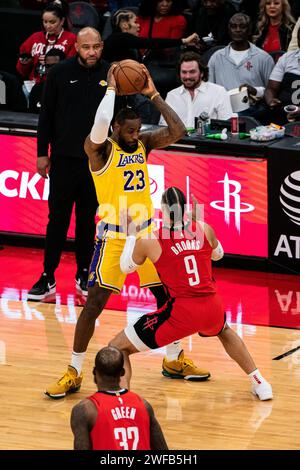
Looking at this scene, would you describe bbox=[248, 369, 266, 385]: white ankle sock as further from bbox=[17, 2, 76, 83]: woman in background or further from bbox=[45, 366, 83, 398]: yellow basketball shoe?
bbox=[17, 2, 76, 83]: woman in background

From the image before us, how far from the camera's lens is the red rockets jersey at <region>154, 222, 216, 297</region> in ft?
26.1

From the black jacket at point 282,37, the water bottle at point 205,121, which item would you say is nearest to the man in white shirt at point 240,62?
the black jacket at point 282,37

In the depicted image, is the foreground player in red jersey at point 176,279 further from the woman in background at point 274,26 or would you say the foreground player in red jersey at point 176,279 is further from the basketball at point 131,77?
the woman in background at point 274,26

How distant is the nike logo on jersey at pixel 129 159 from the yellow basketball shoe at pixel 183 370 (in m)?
1.50

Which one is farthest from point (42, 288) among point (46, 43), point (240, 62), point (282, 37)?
point (282, 37)

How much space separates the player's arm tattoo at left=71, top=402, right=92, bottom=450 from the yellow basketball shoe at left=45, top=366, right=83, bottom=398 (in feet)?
8.07

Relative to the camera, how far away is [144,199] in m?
8.72

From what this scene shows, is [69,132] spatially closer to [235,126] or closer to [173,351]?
[235,126]

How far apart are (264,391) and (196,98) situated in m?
4.54

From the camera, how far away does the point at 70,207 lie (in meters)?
10.6

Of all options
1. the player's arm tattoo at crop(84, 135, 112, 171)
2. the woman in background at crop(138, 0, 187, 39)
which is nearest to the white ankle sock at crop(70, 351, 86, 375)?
the player's arm tattoo at crop(84, 135, 112, 171)

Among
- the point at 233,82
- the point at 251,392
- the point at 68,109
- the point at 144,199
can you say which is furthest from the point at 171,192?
the point at 233,82
